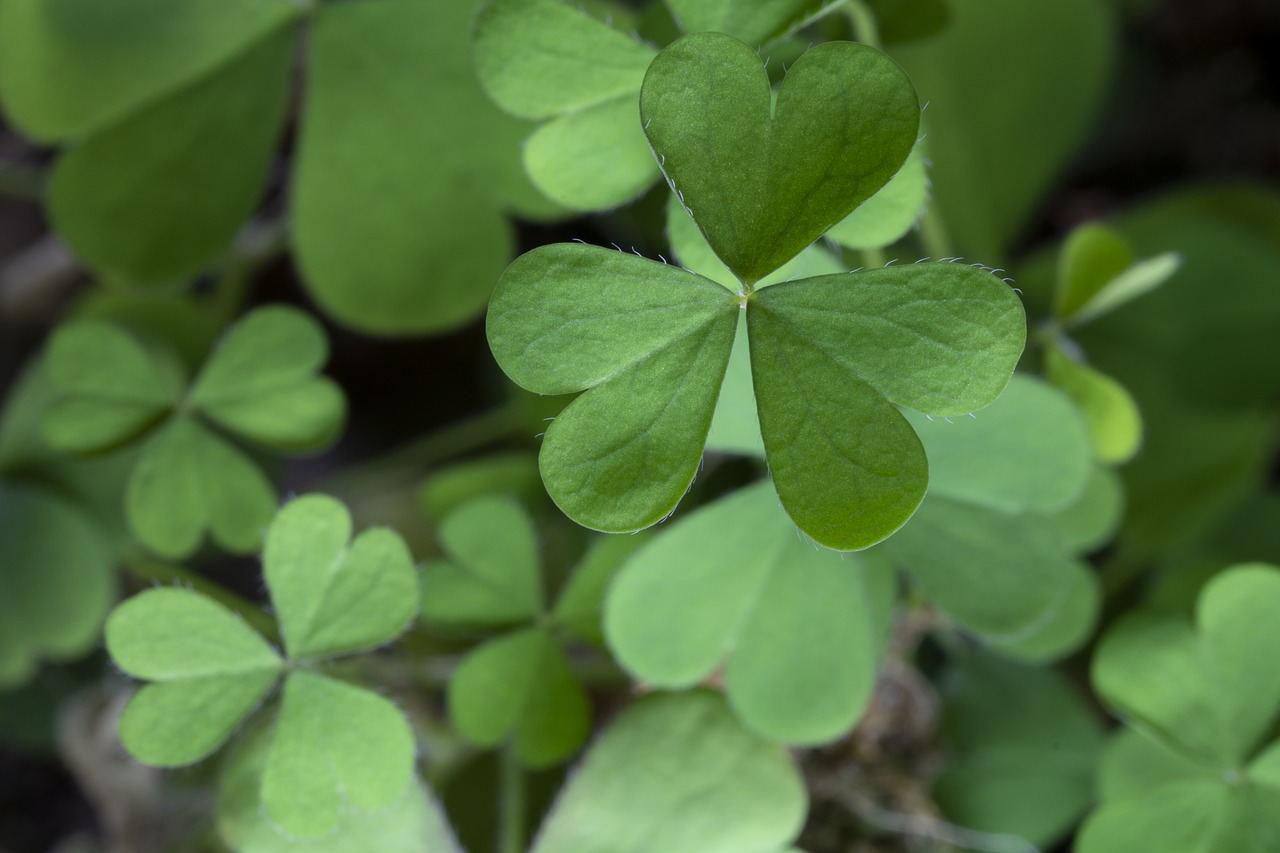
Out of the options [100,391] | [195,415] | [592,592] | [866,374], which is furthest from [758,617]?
[100,391]

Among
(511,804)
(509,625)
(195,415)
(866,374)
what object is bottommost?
(511,804)

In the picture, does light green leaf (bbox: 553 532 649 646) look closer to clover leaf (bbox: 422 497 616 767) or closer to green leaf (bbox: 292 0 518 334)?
clover leaf (bbox: 422 497 616 767)

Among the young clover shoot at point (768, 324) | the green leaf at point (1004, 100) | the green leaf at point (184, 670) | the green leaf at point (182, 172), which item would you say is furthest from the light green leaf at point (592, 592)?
the green leaf at point (1004, 100)

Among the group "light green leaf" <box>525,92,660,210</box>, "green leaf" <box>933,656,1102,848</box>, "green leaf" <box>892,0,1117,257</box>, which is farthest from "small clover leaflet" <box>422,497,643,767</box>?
"green leaf" <box>892,0,1117,257</box>

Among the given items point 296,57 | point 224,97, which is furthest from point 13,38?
point 296,57

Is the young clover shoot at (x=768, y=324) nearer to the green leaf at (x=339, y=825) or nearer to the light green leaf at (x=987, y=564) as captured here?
the light green leaf at (x=987, y=564)

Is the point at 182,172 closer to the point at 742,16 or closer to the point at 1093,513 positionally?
the point at 742,16
